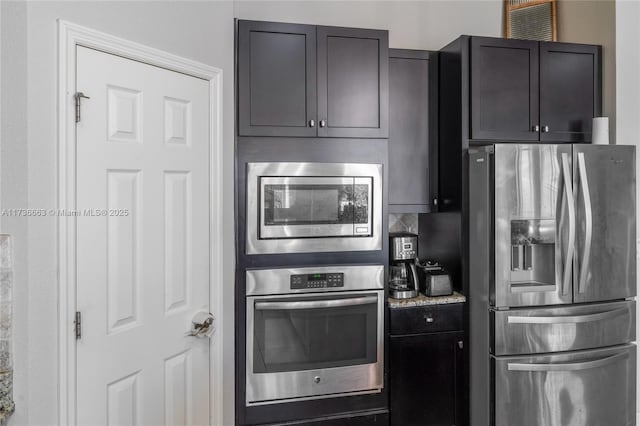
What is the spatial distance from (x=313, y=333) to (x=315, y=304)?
0.56 ft

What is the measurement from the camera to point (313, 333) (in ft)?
8.45

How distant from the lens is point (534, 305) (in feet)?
8.46

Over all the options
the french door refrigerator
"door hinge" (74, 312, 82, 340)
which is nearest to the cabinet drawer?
the french door refrigerator

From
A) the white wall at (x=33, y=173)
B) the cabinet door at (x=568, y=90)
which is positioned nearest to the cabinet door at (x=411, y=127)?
the cabinet door at (x=568, y=90)

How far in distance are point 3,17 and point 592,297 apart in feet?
9.92

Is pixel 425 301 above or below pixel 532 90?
below

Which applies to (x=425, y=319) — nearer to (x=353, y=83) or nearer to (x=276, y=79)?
(x=353, y=83)

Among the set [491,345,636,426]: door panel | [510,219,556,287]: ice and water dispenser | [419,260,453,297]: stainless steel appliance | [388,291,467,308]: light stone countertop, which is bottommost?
[491,345,636,426]: door panel

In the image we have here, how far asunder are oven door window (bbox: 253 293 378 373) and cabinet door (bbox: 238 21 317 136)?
37.8 inches

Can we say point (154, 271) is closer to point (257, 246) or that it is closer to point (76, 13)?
point (257, 246)

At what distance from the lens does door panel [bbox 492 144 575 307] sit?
8.27 ft

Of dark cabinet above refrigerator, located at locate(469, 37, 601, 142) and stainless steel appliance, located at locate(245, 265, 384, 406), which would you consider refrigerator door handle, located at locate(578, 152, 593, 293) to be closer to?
dark cabinet above refrigerator, located at locate(469, 37, 601, 142)

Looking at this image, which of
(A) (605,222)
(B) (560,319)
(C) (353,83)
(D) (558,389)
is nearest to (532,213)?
(A) (605,222)

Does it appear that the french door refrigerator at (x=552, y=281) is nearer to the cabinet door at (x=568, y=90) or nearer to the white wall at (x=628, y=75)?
the white wall at (x=628, y=75)
